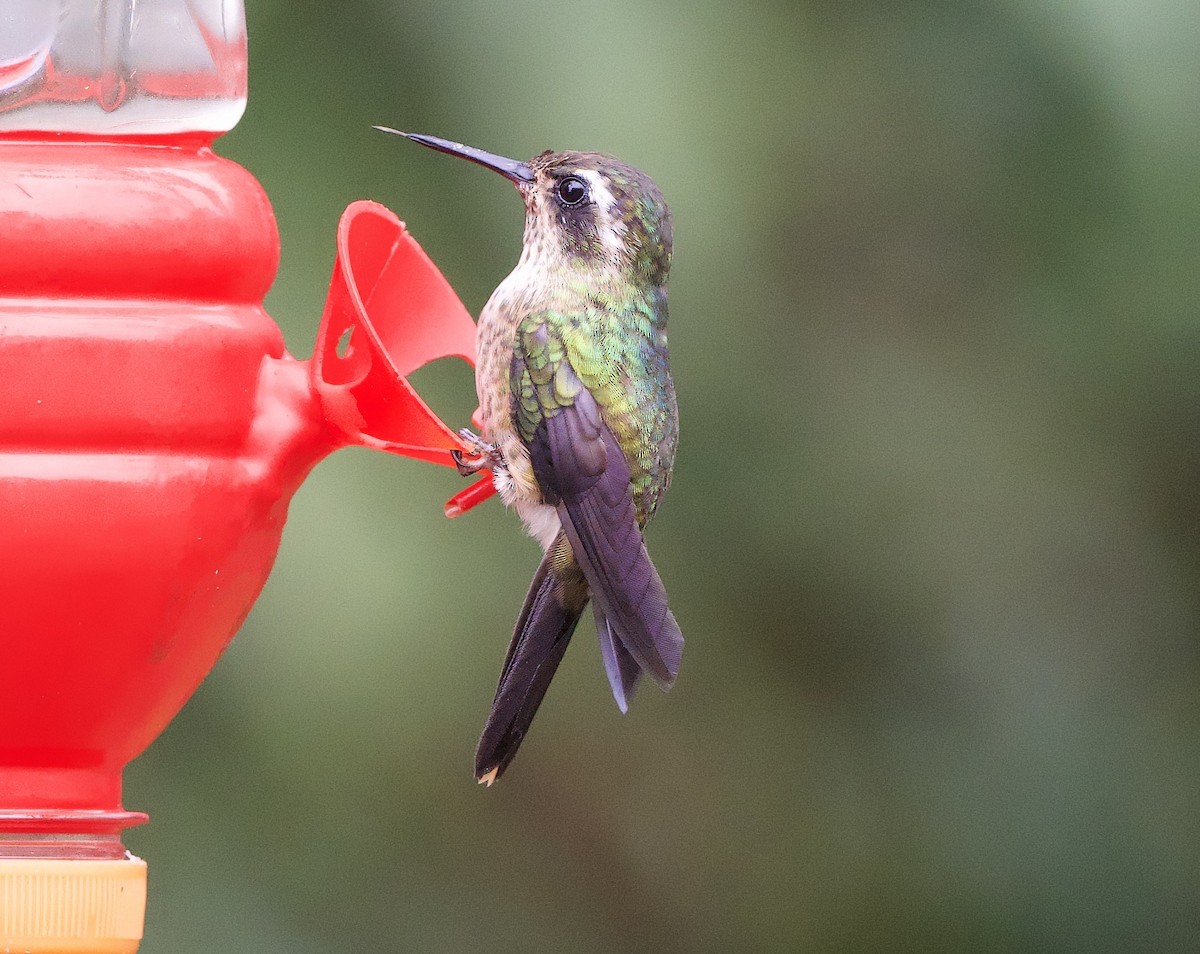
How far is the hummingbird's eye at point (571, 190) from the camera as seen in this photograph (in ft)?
11.1

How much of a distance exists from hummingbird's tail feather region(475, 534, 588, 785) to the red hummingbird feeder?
0.59 m

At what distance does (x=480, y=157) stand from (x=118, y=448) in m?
0.95

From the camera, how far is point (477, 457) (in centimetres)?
301

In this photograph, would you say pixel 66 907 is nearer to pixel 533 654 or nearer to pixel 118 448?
pixel 118 448

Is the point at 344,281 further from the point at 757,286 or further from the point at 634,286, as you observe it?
the point at 757,286

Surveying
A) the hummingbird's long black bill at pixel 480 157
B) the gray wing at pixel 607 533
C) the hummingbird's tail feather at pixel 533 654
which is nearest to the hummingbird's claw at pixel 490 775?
the hummingbird's tail feather at pixel 533 654

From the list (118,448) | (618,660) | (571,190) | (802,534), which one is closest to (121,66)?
(118,448)

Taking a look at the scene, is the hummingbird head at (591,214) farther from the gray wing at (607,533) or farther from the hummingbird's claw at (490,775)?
the hummingbird's claw at (490,775)

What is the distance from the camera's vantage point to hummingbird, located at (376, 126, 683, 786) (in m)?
3.01

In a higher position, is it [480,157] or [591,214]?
[480,157]

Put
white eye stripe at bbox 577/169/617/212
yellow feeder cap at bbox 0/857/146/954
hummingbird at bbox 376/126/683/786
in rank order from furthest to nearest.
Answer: white eye stripe at bbox 577/169/617/212 → hummingbird at bbox 376/126/683/786 → yellow feeder cap at bbox 0/857/146/954

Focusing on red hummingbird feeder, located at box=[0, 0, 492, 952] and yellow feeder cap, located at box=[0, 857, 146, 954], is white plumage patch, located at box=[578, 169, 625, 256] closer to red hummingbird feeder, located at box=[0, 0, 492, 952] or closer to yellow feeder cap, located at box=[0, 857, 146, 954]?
red hummingbird feeder, located at box=[0, 0, 492, 952]

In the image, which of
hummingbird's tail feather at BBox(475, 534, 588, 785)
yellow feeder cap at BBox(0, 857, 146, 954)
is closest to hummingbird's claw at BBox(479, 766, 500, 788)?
hummingbird's tail feather at BBox(475, 534, 588, 785)

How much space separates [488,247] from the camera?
13.2ft
